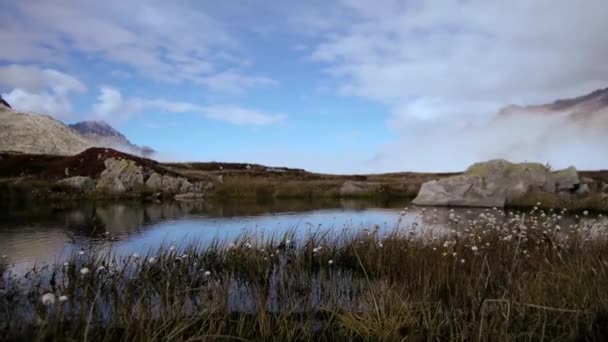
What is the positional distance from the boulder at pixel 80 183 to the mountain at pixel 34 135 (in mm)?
46488

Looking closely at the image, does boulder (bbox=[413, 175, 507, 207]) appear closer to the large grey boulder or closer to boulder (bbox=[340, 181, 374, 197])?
boulder (bbox=[340, 181, 374, 197])

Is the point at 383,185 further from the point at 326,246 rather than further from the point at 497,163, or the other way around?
the point at 326,246

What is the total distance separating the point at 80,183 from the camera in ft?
135

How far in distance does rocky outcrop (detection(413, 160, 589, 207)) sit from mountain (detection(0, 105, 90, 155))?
229 ft

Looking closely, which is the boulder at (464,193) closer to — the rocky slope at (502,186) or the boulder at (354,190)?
the rocky slope at (502,186)

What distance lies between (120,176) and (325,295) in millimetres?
39913

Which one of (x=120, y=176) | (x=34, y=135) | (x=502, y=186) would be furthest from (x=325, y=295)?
(x=34, y=135)

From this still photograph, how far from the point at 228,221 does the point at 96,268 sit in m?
15.6

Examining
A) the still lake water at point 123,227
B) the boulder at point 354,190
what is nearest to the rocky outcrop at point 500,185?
the boulder at point 354,190

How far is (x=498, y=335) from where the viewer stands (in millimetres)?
5602

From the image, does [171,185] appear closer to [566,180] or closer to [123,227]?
[123,227]

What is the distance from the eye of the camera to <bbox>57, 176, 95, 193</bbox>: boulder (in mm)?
40281

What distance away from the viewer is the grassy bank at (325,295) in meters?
5.60

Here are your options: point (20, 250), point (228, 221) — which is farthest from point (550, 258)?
point (228, 221)
